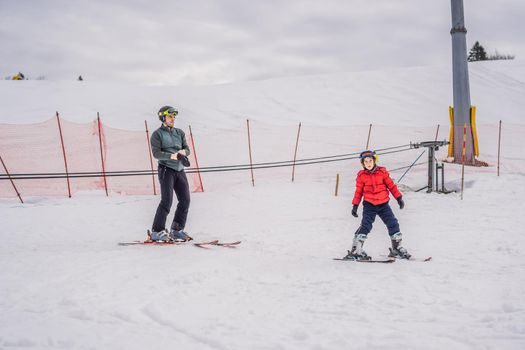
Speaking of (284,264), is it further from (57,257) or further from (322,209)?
(322,209)

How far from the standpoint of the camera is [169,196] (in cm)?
677

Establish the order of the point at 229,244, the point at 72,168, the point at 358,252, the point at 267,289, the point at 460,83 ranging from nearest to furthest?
the point at 267,289 < the point at 358,252 < the point at 229,244 < the point at 72,168 < the point at 460,83

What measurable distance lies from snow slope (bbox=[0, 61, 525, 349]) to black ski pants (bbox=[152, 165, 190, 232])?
0.58 meters

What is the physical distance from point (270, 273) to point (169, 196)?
2.18 meters

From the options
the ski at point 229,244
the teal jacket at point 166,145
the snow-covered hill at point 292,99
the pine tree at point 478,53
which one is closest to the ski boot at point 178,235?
the ski at point 229,244

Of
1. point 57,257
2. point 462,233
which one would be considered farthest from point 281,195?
point 57,257

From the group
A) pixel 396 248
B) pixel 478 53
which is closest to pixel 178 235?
pixel 396 248

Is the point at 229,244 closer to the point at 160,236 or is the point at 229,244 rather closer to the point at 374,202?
the point at 160,236

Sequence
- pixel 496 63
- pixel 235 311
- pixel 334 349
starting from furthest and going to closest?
pixel 496 63, pixel 235 311, pixel 334 349

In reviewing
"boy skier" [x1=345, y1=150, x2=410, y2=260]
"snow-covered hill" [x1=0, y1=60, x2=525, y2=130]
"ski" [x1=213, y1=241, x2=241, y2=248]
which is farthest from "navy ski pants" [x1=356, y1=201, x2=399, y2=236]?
"snow-covered hill" [x1=0, y1=60, x2=525, y2=130]

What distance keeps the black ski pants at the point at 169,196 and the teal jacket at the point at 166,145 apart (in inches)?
3.8

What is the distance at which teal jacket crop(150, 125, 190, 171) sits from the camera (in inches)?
265

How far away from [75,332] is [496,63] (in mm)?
46246

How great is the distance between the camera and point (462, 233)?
25.1 feet
